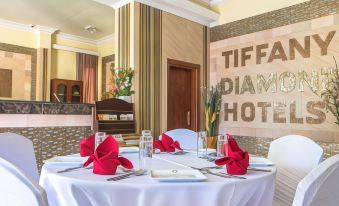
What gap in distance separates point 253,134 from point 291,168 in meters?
2.53

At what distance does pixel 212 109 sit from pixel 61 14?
356 centimetres

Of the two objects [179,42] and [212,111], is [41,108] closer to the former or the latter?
[179,42]

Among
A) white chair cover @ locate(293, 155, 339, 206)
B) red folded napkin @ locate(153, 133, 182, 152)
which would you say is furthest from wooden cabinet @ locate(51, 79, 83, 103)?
white chair cover @ locate(293, 155, 339, 206)

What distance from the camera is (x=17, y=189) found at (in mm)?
916

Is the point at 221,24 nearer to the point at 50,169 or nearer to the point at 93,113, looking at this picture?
the point at 93,113

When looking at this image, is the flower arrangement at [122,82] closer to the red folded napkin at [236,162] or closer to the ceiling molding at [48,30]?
the red folded napkin at [236,162]

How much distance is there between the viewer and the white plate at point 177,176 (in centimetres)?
113

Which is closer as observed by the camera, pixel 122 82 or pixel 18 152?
pixel 18 152

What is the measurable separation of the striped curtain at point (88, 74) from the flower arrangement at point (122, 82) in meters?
3.09

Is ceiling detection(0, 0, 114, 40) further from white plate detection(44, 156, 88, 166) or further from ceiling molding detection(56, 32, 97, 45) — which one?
white plate detection(44, 156, 88, 166)

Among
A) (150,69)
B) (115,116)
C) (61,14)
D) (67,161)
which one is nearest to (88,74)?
(61,14)

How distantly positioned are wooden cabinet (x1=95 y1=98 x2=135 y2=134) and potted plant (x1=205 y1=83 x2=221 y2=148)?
146 cm

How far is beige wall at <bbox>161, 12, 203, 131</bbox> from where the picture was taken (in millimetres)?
4559

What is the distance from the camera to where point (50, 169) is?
4.48 feet
